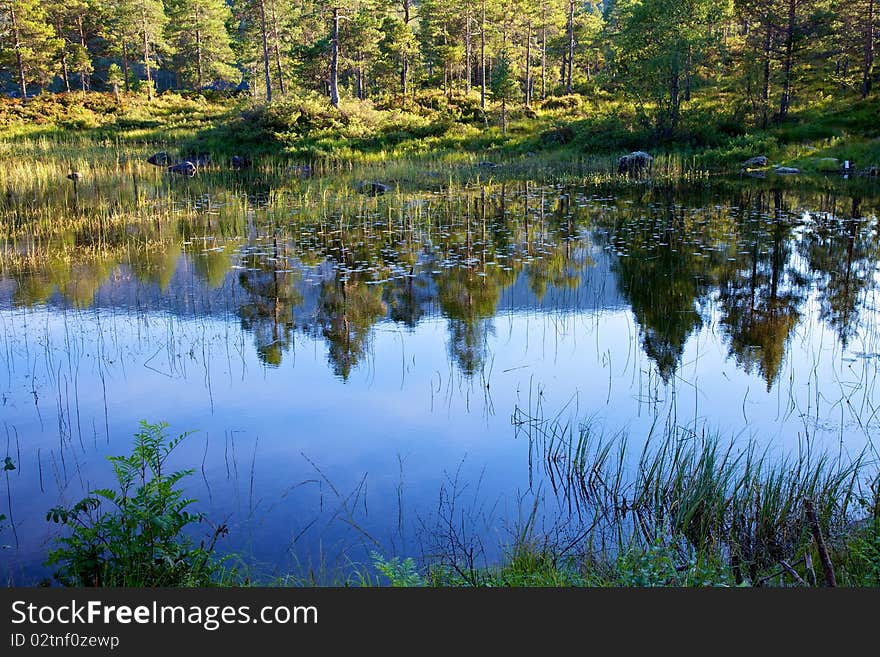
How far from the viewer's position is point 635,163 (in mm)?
31203

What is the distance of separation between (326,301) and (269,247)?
4.94m

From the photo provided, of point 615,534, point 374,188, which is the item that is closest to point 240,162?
point 374,188

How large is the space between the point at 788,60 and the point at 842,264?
30631 mm

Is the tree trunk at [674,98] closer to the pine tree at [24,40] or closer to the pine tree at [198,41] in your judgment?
the pine tree at [24,40]

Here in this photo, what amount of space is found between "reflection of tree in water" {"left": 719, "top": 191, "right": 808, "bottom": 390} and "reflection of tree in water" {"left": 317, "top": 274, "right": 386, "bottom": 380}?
14.5ft

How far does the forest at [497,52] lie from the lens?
125 feet

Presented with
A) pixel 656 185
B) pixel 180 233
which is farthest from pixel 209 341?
pixel 656 185

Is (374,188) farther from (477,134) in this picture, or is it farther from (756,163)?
(477,134)

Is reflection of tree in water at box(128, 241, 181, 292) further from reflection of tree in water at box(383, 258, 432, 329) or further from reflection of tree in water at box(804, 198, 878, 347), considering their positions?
reflection of tree in water at box(804, 198, 878, 347)

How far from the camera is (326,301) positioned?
11.5m

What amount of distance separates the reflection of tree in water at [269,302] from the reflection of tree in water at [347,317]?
1.60 ft

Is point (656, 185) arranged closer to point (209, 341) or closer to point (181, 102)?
point (209, 341)

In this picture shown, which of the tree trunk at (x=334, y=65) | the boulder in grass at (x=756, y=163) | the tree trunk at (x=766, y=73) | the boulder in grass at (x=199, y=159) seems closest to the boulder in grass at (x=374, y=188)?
the boulder in grass at (x=199, y=159)

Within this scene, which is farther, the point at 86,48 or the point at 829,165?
the point at 86,48
